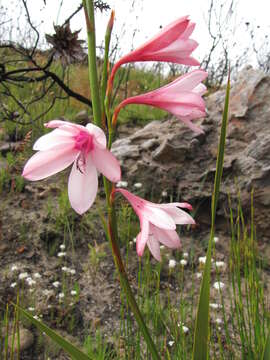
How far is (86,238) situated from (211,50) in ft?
11.0

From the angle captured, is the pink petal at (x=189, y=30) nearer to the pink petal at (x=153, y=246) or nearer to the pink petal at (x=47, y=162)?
the pink petal at (x=47, y=162)

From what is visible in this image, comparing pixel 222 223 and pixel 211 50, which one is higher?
pixel 211 50

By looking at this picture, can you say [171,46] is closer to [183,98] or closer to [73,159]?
[183,98]

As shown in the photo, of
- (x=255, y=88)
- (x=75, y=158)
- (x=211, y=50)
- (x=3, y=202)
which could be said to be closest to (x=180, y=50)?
(x=75, y=158)

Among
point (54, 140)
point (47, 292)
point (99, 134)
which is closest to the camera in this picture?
point (99, 134)

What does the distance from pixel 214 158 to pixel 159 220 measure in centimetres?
198

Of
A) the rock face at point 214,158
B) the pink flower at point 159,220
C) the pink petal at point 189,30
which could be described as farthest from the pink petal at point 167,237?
the rock face at point 214,158

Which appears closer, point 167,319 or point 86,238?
point 167,319

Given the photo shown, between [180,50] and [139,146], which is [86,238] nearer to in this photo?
[139,146]

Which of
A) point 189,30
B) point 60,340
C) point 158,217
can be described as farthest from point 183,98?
point 60,340

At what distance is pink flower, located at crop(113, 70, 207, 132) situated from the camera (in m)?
0.83

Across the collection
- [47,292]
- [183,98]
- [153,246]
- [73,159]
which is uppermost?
[183,98]

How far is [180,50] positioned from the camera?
850mm

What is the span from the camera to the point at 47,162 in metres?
0.84
